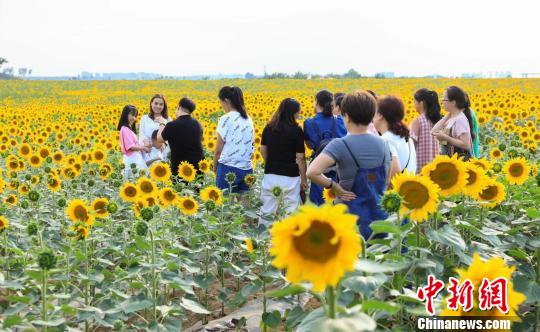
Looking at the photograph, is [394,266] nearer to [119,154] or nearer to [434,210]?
[434,210]

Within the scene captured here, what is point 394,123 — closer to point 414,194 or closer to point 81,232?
point 414,194

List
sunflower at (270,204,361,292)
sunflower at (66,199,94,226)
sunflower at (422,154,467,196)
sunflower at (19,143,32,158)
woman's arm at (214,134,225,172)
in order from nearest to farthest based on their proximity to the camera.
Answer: sunflower at (270,204,361,292) → sunflower at (422,154,467,196) → sunflower at (66,199,94,226) → woman's arm at (214,134,225,172) → sunflower at (19,143,32,158)

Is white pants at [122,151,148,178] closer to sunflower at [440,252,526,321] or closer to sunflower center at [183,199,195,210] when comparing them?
sunflower center at [183,199,195,210]

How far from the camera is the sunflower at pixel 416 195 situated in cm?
276

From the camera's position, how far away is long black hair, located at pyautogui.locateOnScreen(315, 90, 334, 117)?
5.48 meters

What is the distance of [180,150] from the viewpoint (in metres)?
6.57

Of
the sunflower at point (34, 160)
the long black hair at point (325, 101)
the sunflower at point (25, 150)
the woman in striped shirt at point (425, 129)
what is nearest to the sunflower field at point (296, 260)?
the sunflower at point (34, 160)

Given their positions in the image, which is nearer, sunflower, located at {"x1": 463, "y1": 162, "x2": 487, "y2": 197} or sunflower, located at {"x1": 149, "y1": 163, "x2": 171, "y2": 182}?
sunflower, located at {"x1": 463, "y1": 162, "x2": 487, "y2": 197}

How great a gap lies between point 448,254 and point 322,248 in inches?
74.5

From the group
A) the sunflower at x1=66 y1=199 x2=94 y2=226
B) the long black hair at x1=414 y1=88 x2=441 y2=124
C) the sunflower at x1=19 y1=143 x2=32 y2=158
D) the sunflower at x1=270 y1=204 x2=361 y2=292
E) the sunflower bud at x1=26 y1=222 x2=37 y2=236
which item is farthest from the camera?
the sunflower at x1=19 y1=143 x2=32 y2=158

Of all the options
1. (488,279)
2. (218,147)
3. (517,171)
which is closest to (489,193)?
(517,171)

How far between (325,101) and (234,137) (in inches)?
38.8

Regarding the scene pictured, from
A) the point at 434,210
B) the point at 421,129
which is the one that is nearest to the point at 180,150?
the point at 421,129

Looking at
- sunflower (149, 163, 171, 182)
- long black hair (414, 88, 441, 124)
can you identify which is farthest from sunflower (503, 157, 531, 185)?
sunflower (149, 163, 171, 182)
